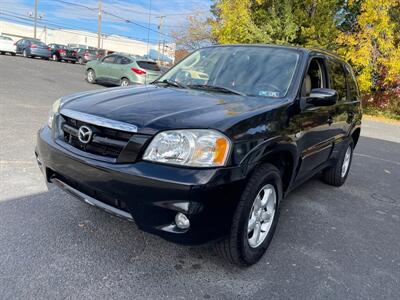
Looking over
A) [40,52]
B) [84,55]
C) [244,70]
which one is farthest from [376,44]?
[40,52]

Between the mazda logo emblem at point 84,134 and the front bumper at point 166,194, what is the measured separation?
0.41 ft

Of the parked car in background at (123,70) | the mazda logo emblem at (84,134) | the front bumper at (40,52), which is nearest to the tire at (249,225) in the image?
the mazda logo emblem at (84,134)

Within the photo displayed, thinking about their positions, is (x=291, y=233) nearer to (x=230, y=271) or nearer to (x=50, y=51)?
(x=230, y=271)

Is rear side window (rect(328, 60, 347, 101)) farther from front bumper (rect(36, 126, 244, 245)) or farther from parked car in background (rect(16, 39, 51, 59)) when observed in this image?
parked car in background (rect(16, 39, 51, 59))

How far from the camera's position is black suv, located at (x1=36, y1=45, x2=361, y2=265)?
93.3 inches

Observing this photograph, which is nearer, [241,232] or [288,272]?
[241,232]

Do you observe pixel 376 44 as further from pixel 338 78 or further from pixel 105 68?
pixel 338 78

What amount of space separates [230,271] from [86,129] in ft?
4.98

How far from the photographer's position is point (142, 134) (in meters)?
2.44

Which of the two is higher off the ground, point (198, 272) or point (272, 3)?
point (272, 3)

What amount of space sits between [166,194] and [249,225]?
875mm

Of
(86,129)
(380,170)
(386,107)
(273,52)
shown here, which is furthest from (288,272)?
(386,107)

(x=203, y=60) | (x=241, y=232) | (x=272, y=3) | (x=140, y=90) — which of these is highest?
(x=272, y=3)

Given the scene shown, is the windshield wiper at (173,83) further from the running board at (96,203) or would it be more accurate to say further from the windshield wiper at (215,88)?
the running board at (96,203)
